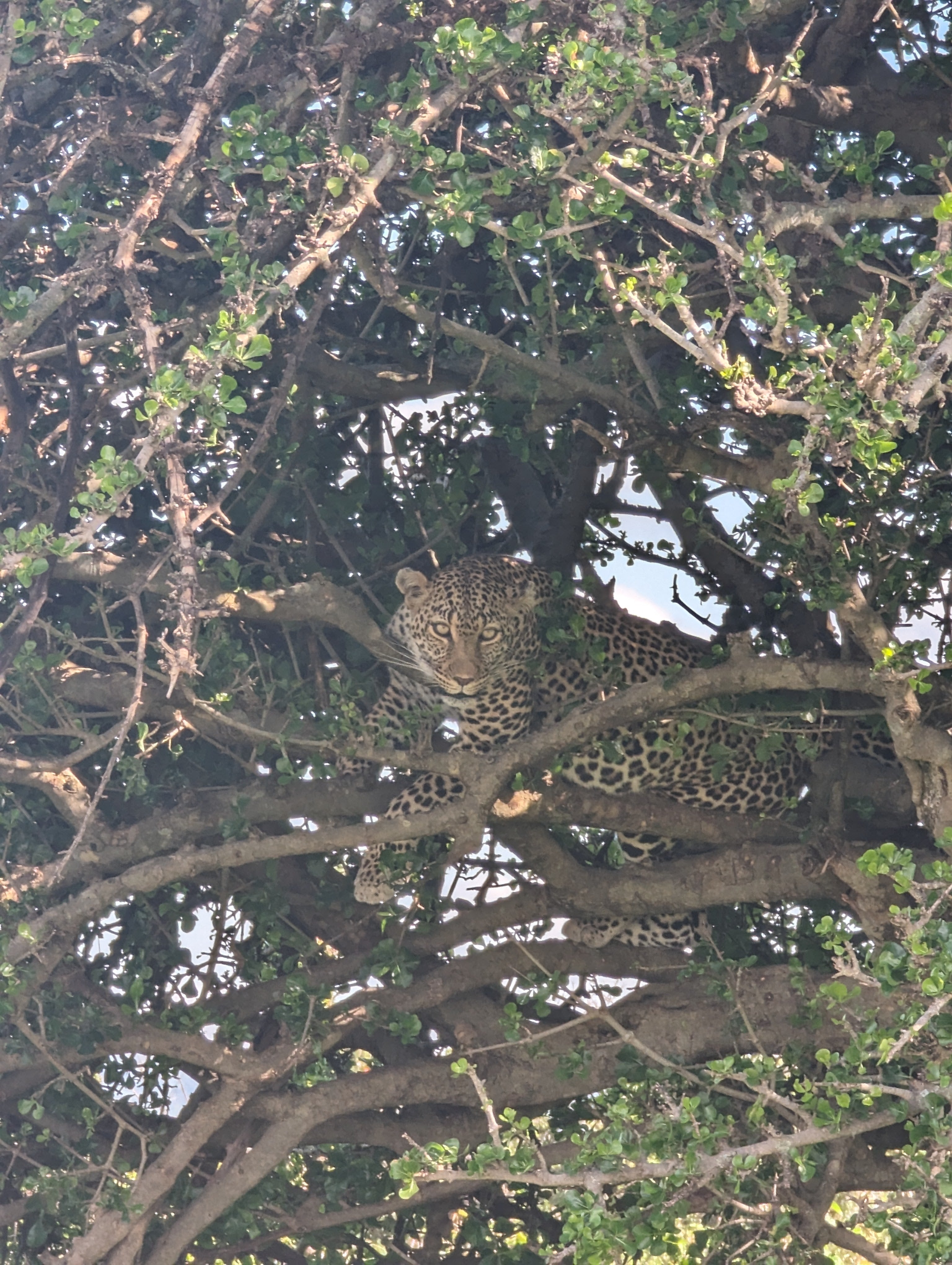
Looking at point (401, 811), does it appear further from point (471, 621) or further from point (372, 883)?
point (471, 621)

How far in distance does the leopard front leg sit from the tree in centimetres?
9

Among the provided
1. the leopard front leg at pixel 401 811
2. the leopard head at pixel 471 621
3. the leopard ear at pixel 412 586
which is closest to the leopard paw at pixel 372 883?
the leopard front leg at pixel 401 811

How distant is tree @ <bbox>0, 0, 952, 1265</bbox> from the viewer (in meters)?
4.26

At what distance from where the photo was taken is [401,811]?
19.8 feet

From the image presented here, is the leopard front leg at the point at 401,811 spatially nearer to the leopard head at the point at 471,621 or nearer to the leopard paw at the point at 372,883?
the leopard paw at the point at 372,883

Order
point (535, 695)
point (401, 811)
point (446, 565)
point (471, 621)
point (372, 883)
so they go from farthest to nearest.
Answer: point (446, 565) → point (535, 695) → point (471, 621) → point (372, 883) → point (401, 811)

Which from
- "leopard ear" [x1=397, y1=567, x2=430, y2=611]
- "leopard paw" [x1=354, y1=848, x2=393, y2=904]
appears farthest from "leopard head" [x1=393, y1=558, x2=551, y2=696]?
"leopard paw" [x1=354, y1=848, x2=393, y2=904]

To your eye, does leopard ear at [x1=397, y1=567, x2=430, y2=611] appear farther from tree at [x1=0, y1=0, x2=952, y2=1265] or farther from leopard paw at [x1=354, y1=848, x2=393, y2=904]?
leopard paw at [x1=354, y1=848, x2=393, y2=904]

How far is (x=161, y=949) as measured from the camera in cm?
660

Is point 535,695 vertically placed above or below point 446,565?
below

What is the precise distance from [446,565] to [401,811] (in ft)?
4.76

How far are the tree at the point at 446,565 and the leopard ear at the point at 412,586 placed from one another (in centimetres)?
7

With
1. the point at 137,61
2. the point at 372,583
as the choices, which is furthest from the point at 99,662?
the point at 137,61

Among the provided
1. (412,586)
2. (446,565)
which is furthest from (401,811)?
(446,565)
